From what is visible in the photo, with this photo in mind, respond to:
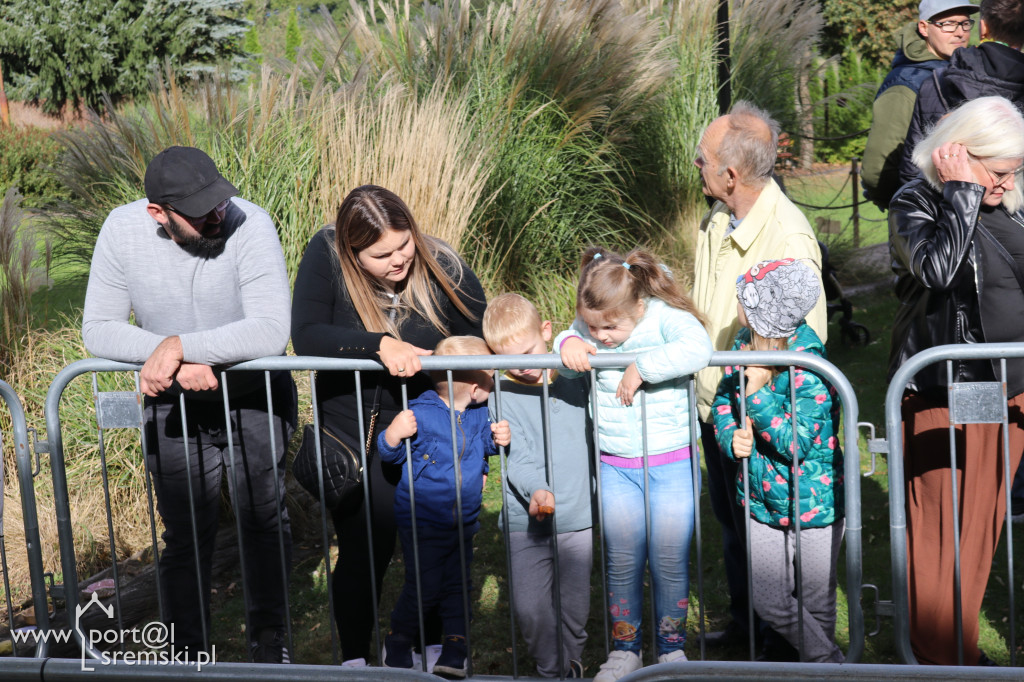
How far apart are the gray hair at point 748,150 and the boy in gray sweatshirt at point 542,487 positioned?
0.85 meters

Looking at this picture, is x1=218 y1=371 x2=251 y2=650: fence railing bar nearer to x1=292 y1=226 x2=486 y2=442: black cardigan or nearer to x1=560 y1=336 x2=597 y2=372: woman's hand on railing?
x1=292 y1=226 x2=486 y2=442: black cardigan

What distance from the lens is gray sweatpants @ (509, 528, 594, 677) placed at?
3123 millimetres

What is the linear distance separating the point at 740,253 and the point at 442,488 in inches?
50.5

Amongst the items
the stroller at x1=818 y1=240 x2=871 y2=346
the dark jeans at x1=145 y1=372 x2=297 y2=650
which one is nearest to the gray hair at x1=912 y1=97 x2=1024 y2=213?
the dark jeans at x1=145 y1=372 x2=297 y2=650

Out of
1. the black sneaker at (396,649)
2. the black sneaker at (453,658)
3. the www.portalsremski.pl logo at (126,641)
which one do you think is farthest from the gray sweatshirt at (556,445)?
the www.portalsremski.pl logo at (126,641)

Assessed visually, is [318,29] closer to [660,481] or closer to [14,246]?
[14,246]

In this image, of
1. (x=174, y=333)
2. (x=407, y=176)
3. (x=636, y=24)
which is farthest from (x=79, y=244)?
(x=636, y=24)

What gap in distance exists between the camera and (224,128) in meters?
5.70

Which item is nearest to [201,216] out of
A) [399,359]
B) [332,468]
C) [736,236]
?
[399,359]

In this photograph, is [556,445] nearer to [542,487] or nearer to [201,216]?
[542,487]

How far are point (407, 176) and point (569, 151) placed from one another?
1775 millimetres

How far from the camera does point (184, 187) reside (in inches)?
117

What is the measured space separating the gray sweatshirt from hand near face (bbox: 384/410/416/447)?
1.02 ft

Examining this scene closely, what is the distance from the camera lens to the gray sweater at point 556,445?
3057 mm
